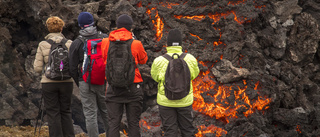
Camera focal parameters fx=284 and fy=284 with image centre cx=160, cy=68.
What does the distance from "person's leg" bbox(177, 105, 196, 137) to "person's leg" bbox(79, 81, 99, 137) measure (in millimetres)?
1557

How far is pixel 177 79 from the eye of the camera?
4.61m

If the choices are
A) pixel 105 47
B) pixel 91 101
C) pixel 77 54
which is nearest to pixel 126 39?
pixel 105 47

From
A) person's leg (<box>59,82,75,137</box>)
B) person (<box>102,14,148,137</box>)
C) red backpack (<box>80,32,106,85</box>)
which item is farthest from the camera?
person's leg (<box>59,82,75,137</box>)

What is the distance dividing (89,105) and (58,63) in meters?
0.93

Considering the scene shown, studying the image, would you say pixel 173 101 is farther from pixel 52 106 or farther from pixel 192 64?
pixel 52 106

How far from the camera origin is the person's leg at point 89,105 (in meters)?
5.05

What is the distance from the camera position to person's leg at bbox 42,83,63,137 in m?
5.09

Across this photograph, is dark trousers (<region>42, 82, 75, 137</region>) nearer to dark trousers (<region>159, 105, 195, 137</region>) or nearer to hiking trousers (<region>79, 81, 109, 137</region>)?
hiking trousers (<region>79, 81, 109, 137</region>)

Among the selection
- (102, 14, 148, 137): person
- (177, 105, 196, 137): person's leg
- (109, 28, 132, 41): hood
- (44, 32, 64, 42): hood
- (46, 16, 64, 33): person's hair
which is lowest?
(177, 105, 196, 137): person's leg

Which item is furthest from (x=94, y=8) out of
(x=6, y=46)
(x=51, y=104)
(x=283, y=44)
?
(x=283, y=44)

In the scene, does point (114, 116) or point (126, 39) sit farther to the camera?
point (114, 116)

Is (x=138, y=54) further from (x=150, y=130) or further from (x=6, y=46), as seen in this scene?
(x=6, y=46)

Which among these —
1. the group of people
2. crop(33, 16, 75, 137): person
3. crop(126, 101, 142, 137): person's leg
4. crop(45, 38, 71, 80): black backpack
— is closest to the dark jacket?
the group of people

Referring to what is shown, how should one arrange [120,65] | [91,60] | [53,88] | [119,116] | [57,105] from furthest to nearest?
[57,105] < [53,88] < [91,60] < [119,116] < [120,65]
